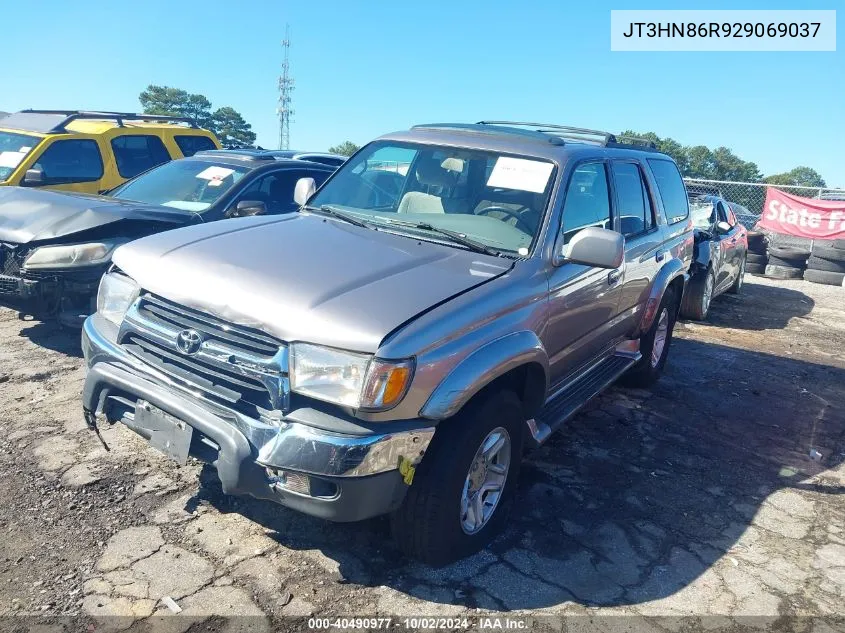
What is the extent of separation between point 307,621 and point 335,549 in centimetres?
50

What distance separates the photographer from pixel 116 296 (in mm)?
3375

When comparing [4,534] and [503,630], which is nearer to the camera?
[503,630]

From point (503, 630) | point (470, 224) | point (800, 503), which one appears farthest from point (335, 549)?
point (800, 503)

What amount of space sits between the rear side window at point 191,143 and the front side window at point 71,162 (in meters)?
1.18

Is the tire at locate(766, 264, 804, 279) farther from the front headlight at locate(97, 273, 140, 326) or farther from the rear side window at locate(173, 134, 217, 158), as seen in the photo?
the front headlight at locate(97, 273, 140, 326)

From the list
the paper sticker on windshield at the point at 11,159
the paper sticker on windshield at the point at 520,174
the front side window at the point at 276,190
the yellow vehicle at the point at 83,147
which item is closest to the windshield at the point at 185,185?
the front side window at the point at 276,190

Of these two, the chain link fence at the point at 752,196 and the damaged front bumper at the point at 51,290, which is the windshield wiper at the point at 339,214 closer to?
the damaged front bumper at the point at 51,290

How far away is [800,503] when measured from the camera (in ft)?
13.6

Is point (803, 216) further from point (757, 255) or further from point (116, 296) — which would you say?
point (116, 296)

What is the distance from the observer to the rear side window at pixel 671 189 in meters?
5.65

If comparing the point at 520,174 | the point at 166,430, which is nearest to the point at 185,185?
the point at 520,174

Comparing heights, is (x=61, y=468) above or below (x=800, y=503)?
above

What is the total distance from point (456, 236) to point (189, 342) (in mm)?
1465

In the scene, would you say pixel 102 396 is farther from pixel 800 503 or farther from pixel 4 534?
pixel 800 503
